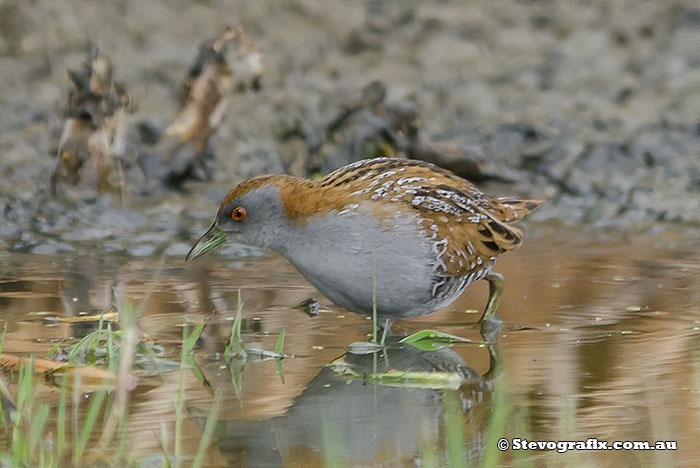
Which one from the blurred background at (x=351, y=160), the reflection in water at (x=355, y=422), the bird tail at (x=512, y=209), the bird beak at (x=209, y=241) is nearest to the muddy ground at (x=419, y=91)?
the blurred background at (x=351, y=160)

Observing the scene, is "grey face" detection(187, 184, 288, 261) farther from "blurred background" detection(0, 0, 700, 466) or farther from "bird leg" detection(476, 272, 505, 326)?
"bird leg" detection(476, 272, 505, 326)

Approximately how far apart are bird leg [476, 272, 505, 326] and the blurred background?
9 centimetres

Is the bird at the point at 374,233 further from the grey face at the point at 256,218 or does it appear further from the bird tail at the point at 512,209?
the bird tail at the point at 512,209

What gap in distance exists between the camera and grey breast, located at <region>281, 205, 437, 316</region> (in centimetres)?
524

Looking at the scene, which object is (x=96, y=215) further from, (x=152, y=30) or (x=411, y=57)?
(x=411, y=57)

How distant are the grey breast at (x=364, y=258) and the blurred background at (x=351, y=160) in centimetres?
29

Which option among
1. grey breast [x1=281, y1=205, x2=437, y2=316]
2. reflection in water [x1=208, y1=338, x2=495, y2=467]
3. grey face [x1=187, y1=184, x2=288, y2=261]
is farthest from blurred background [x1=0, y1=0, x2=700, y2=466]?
grey face [x1=187, y1=184, x2=288, y2=261]

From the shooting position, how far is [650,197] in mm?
9250

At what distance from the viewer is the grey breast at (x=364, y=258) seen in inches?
206

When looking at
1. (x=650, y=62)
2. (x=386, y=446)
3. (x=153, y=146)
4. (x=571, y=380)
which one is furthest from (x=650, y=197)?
(x=386, y=446)

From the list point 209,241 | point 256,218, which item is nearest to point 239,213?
point 256,218

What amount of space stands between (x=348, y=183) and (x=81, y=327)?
4.77ft

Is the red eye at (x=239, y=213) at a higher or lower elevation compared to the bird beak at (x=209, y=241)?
higher

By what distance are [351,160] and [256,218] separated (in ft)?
12.9
